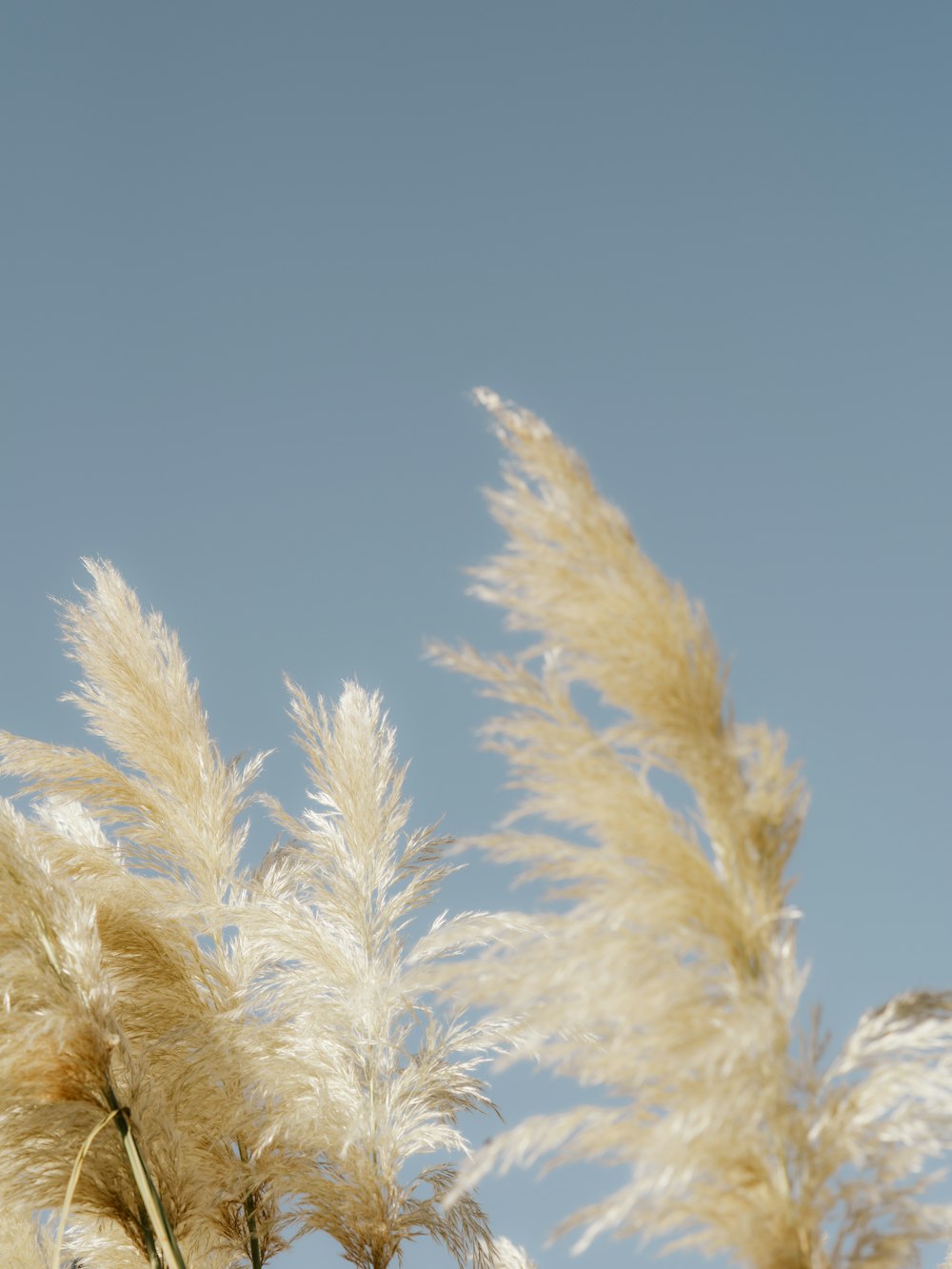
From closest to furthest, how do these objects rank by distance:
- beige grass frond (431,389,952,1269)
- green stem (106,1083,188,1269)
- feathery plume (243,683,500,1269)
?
beige grass frond (431,389,952,1269), green stem (106,1083,188,1269), feathery plume (243,683,500,1269)

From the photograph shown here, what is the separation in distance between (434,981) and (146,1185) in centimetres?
80

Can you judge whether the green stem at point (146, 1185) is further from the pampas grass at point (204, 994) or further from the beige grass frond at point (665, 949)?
the beige grass frond at point (665, 949)

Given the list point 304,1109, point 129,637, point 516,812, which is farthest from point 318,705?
point 516,812

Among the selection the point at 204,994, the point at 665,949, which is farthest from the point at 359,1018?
the point at 665,949

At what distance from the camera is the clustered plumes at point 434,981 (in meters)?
1.74

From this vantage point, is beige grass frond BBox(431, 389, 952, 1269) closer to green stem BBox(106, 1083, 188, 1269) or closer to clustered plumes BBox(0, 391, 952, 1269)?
clustered plumes BBox(0, 391, 952, 1269)

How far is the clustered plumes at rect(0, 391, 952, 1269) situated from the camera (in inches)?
68.6

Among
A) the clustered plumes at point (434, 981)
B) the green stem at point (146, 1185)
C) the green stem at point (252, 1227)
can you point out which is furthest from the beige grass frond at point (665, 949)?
the green stem at point (252, 1227)

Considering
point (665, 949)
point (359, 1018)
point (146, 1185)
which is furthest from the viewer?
point (359, 1018)

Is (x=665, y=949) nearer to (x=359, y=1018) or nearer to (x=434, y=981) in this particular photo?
(x=434, y=981)

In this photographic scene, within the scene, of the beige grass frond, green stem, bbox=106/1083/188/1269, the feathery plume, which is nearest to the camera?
the beige grass frond

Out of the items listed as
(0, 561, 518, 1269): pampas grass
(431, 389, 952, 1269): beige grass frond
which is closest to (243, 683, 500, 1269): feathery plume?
(0, 561, 518, 1269): pampas grass

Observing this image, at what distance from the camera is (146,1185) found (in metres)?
2.69

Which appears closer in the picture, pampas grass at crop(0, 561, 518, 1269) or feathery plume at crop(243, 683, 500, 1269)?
pampas grass at crop(0, 561, 518, 1269)
